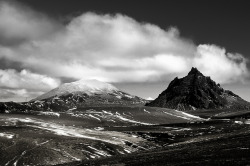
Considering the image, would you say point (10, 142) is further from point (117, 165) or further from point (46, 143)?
point (117, 165)

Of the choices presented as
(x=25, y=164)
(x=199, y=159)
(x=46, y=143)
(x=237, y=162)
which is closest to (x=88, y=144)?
(x=46, y=143)

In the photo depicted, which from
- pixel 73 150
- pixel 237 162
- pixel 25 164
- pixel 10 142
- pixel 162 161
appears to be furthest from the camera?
pixel 10 142

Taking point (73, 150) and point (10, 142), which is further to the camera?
point (10, 142)

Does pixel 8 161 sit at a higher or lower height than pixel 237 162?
lower

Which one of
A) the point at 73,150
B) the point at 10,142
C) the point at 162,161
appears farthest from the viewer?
the point at 10,142

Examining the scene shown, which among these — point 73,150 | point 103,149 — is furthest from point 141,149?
point 73,150

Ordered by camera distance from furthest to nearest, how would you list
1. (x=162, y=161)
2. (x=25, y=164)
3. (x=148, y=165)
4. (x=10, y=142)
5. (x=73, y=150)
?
(x=10, y=142) < (x=73, y=150) < (x=25, y=164) < (x=162, y=161) < (x=148, y=165)

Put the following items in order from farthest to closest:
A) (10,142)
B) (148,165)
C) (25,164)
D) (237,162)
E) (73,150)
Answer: (10,142) → (73,150) → (25,164) → (148,165) → (237,162)

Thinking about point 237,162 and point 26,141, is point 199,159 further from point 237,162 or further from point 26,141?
point 26,141

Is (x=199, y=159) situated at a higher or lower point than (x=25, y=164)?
higher

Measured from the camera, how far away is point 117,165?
12812 cm

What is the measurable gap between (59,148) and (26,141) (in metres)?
27.0

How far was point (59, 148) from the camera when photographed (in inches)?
7288

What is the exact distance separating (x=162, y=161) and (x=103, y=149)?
6520cm
